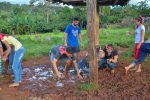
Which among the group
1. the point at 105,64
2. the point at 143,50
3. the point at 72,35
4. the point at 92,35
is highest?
the point at 92,35

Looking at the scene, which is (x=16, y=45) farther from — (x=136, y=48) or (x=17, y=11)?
(x=17, y=11)

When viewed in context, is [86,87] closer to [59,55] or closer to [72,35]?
[59,55]

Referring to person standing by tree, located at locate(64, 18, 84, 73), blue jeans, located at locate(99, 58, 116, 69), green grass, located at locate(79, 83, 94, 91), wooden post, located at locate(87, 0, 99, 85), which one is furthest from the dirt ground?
person standing by tree, located at locate(64, 18, 84, 73)

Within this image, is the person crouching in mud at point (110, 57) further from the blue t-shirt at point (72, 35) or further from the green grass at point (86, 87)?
the green grass at point (86, 87)

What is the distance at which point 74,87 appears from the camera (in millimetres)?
7789

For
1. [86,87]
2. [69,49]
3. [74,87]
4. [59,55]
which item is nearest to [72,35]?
[69,49]

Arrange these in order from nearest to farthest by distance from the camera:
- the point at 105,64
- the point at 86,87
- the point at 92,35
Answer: the point at 86,87
the point at 92,35
the point at 105,64

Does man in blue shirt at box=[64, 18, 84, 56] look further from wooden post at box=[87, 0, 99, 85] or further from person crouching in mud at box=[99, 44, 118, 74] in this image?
wooden post at box=[87, 0, 99, 85]

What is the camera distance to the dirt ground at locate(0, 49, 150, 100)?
7097mm

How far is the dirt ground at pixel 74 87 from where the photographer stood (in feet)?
23.3

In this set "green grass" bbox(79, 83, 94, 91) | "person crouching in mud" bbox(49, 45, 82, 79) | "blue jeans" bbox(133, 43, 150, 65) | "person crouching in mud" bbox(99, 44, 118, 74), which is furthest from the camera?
"blue jeans" bbox(133, 43, 150, 65)

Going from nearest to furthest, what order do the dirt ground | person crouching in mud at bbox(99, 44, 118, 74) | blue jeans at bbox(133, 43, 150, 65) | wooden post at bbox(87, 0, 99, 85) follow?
1. the dirt ground
2. wooden post at bbox(87, 0, 99, 85)
3. person crouching in mud at bbox(99, 44, 118, 74)
4. blue jeans at bbox(133, 43, 150, 65)

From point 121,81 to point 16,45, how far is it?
8.69 ft

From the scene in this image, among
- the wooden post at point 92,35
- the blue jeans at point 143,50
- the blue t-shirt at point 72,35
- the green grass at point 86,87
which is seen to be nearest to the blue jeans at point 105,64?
the blue jeans at point 143,50
